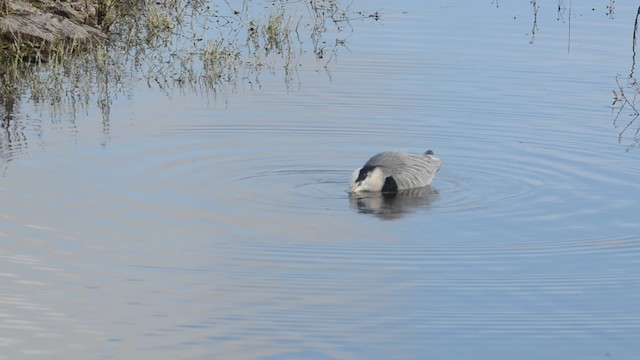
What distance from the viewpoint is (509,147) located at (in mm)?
13289

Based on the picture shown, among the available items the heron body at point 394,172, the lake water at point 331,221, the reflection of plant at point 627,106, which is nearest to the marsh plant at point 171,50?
the lake water at point 331,221

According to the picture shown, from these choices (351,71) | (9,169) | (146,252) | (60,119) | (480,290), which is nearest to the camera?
(480,290)

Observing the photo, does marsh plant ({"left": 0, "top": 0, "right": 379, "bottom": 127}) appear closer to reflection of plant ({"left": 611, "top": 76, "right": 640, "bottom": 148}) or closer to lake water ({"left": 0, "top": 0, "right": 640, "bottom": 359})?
lake water ({"left": 0, "top": 0, "right": 640, "bottom": 359})

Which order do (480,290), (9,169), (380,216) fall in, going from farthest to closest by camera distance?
(9,169) → (380,216) → (480,290)

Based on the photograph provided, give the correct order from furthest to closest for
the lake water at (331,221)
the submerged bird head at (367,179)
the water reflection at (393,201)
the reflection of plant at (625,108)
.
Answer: the reflection of plant at (625,108)
the submerged bird head at (367,179)
the water reflection at (393,201)
the lake water at (331,221)

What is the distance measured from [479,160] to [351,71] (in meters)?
4.32

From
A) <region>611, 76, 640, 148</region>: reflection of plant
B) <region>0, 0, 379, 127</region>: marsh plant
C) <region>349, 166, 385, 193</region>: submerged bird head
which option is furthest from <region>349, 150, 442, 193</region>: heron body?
<region>0, 0, 379, 127</region>: marsh plant

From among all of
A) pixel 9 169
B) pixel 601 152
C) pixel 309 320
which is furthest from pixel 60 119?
pixel 309 320

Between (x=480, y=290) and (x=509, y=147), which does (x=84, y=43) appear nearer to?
(x=509, y=147)

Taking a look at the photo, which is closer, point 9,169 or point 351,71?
point 9,169

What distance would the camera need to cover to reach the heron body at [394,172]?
11.7 m

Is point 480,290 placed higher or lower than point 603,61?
lower

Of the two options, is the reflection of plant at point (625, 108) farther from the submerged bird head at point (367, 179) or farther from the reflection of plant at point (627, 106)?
the submerged bird head at point (367, 179)

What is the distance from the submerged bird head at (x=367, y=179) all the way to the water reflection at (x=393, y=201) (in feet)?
0.19
